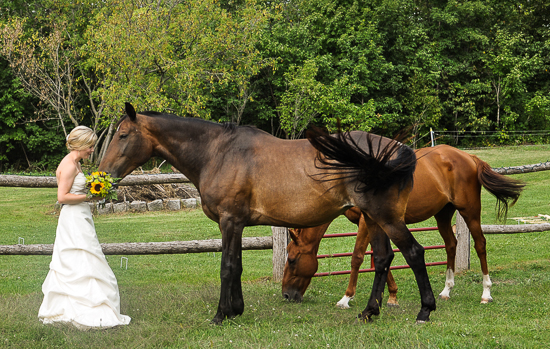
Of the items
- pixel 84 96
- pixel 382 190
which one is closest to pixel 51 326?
pixel 382 190

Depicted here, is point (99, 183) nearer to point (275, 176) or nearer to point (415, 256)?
point (275, 176)

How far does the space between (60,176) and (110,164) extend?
1.67 feet

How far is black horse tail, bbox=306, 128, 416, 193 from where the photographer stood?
4.51 meters

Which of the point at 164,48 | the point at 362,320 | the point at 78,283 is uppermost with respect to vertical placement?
the point at 164,48

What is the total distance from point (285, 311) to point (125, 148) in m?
2.44

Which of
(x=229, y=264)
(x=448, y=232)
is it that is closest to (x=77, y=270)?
(x=229, y=264)

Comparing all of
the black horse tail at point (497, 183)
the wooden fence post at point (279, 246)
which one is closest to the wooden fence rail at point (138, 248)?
the wooden fence post at point (279, 246)

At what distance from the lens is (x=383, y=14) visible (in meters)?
30.8

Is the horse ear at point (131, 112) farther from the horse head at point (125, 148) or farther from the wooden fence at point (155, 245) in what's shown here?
the wooden fence at point (155, 245)

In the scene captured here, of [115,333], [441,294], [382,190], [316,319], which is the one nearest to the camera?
[115,333]

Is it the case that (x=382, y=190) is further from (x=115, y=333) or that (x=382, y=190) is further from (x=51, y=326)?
(x=51, y=326)

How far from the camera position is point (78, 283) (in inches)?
179

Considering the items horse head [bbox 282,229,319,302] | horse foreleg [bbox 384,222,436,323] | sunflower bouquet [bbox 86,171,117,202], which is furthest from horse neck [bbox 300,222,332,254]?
sunflower bouquet [bbox 86,171,117,202]

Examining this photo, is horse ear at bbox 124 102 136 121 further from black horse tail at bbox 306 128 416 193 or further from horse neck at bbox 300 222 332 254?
horse neck at bbox 300 222 332 254
